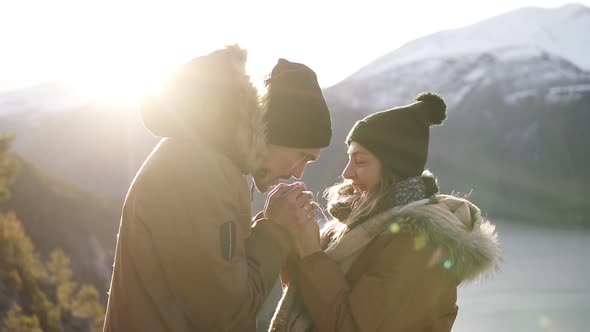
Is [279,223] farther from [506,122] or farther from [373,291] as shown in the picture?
[506,122]

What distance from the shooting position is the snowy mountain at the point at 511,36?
29.2 m

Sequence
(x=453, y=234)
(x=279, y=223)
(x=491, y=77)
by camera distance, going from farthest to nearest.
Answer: (x=491, y=77)
(x=453, y=234)
(x=279, y=223)

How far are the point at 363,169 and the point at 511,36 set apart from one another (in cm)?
3054

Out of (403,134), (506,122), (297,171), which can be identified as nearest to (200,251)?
(297,171)

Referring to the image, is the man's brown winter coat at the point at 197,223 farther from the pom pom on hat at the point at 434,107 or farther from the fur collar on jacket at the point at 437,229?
the pom pom on hat at the point at 434,107

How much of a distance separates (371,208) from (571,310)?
16.6 meters

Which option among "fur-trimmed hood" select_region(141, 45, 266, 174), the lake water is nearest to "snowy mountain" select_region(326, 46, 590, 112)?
the lake water

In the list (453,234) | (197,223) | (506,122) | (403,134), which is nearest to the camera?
(197,223)

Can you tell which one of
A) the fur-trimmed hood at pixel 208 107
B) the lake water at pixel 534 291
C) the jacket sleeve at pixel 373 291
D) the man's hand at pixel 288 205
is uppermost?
the fur-trimmed hood at pixel 208 107

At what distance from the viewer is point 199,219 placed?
1.43 m

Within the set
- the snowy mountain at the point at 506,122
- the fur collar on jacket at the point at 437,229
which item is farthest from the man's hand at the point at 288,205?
the snowy mountain at the point at 506,122

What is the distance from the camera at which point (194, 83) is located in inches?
61.4

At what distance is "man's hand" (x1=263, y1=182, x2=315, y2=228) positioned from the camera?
1798 mm

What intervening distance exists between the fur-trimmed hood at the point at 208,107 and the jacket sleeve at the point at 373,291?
1.69 ft
